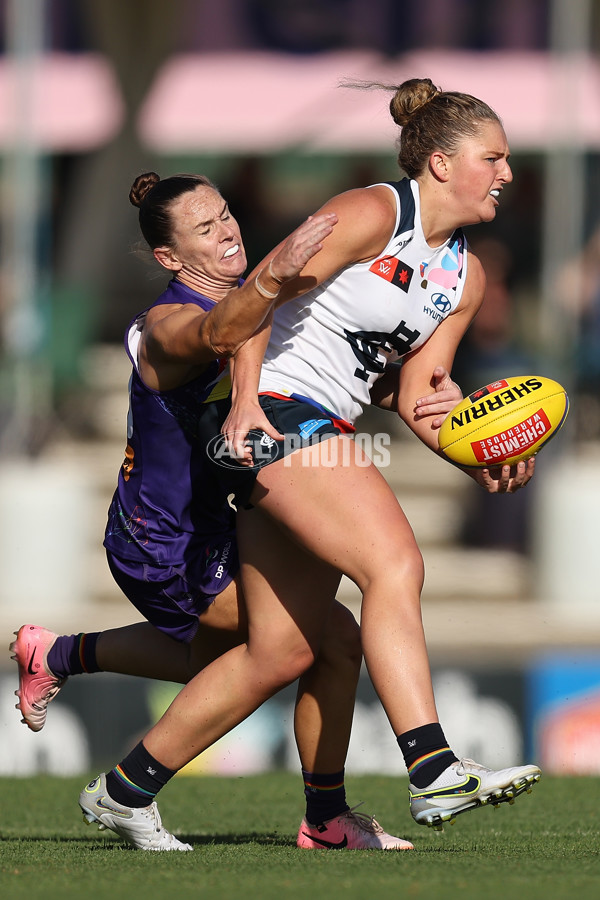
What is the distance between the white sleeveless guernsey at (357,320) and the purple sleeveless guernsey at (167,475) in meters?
0.27

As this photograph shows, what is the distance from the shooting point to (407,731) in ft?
12.9

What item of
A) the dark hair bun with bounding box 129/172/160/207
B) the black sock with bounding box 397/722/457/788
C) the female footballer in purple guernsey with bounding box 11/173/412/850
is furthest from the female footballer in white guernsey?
the dark hair bun with bounding box 129/172/160/207

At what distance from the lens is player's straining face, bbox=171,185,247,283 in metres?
4.50

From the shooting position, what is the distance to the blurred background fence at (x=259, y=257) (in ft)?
26.3

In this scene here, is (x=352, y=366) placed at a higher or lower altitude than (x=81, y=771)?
higher

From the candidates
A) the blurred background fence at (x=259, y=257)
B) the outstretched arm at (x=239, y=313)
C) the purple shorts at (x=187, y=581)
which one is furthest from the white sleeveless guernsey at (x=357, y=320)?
the blurred background fence at (x=259, y=257)

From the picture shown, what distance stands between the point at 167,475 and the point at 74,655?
2.46 ft

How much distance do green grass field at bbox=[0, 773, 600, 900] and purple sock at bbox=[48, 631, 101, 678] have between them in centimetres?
53

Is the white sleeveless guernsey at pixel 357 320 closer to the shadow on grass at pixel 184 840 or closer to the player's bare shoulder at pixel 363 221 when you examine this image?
the player's bare shoulder at pixel 363 221

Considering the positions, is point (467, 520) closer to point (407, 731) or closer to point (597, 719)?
point (597, 719)

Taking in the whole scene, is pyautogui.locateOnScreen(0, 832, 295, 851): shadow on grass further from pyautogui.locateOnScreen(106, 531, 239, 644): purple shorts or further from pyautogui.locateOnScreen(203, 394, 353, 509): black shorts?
pyautogui.locateOnScreen(203, 394, 353, 509): black shorts

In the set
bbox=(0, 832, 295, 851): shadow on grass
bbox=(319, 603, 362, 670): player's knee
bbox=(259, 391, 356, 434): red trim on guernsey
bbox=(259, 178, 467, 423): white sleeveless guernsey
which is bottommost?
bbox=(0, 832, 295, 851): shadow on grass

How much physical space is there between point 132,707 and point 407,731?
423 cm

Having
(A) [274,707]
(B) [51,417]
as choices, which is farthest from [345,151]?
(A) [274,707]
